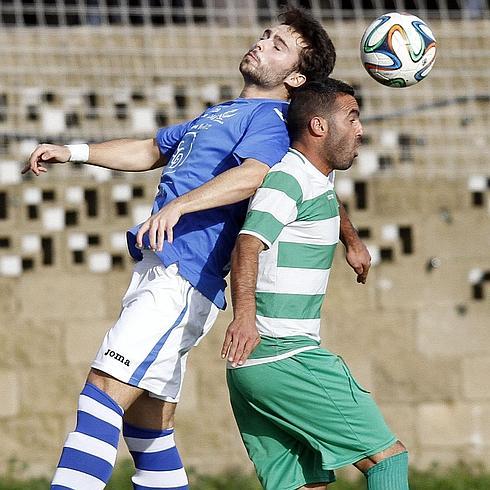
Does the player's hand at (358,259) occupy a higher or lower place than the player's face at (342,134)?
lower

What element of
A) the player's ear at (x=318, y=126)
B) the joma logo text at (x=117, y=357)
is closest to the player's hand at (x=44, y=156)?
the joma logo text at (x=117, y=357)

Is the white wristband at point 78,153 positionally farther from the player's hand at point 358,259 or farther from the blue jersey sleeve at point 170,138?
the player's hand at point 358,259

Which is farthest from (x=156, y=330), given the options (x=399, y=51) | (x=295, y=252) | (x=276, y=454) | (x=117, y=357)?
(x=399, y=51)

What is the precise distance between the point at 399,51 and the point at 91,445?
1817 mm

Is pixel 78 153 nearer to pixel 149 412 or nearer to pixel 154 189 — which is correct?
pixel 149 412

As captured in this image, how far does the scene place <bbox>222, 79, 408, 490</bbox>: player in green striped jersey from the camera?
4441 millimetres

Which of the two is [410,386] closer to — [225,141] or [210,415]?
[210,415]

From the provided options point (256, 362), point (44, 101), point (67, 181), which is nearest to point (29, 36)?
point (44, 101)

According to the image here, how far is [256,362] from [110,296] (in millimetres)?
2936

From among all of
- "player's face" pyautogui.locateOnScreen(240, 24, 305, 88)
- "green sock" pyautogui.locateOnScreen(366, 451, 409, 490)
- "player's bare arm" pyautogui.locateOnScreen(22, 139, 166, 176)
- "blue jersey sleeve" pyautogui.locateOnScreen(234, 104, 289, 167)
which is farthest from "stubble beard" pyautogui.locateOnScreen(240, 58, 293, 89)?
"green sock" pyautogui.locateOnScreen(366, 451, 409, 490)

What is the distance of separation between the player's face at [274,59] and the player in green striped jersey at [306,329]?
0.15 metres

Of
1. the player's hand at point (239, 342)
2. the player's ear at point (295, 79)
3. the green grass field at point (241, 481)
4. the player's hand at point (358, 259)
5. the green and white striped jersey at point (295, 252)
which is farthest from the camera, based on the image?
the green grass field at point (241, 481)

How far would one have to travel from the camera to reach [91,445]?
4.34m

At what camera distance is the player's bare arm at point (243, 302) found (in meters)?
4.18
